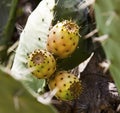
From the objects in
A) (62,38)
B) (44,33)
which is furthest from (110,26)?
(44,33)

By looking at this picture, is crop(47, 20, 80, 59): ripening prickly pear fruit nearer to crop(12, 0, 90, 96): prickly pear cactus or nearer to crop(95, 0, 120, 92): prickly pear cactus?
crop(12, 0, 90, 96): prickly pear cactus

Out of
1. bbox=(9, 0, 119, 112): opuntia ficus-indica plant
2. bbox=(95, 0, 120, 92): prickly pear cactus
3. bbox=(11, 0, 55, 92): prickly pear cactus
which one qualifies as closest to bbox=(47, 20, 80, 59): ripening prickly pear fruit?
bbox=(9, 0, 119, 112): opuntia ficus-indica plant

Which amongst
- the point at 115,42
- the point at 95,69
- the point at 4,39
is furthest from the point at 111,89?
the point at 115,42

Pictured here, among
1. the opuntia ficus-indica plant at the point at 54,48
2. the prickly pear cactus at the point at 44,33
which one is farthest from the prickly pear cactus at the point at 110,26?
the prickly pear cactus at the point at 44,33

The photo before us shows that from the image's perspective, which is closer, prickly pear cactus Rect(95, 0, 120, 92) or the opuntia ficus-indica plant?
prickly pear cactus Rect(95, 0, 120, 92)

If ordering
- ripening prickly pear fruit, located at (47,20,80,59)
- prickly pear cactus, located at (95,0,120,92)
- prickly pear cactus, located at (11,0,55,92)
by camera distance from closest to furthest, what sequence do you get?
1. prickly pear cactus, located at (95,0,120,92)
2. ripening prickly pear fruit, located at (47,20,80,59)
3. prickly pear cactus, located at (11,0,55,92)

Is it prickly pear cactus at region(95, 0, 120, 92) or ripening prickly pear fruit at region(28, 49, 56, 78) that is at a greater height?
prickly pear cactus at region(95, 0, 120, 92)

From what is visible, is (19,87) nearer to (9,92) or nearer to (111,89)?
(9,92)
